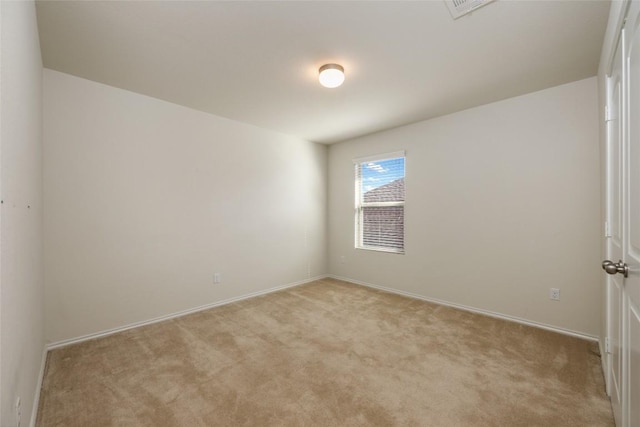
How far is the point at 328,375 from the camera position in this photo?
2012 millimetres

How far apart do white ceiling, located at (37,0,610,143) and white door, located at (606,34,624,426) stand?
0.59 metres

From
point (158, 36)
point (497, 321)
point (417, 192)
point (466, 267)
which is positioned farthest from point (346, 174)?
point (158, 36)

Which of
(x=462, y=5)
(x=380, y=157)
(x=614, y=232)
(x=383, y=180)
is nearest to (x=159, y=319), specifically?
(x=383, y=180)

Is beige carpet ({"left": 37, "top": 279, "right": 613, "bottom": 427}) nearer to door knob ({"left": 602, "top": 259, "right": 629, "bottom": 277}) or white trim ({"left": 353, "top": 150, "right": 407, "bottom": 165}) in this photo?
door knob ({"left": 602, "top": 259, "right": 629, "bottom": 277})

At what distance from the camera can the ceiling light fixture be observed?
A: 2.30 meters

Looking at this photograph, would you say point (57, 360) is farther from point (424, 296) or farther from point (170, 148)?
point (424, 296)

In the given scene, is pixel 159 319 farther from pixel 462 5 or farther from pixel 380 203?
pixel 462 5

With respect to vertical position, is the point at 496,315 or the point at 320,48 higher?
the point at 320,48

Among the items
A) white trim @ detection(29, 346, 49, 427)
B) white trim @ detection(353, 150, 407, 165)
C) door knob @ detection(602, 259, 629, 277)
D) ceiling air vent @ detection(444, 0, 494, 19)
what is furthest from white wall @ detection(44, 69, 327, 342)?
door knob @ detection(602, 259, 629, 277)

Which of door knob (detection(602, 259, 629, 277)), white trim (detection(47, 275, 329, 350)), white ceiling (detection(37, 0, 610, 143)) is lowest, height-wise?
white trim (detection(47, 275, 329, 350))

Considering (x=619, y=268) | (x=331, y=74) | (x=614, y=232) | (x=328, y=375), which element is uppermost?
(x=331, y=74)

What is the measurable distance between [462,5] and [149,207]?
3292 millimetres

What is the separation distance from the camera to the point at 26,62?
1.53 metres

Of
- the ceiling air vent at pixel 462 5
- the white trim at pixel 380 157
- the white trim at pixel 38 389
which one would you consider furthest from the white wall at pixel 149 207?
the ceiling air vent at pixel 462 5
